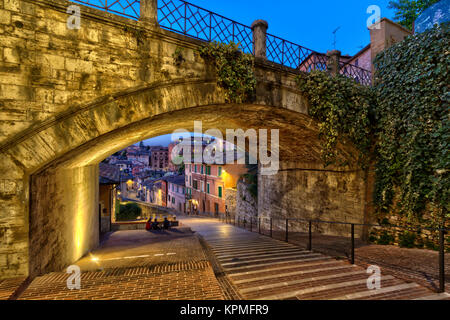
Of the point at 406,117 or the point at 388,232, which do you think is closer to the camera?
the point at 406,117

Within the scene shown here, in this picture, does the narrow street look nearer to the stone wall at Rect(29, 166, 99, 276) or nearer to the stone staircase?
the stone staircase

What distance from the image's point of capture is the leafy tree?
33.4ft

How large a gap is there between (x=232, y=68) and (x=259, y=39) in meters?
1.36

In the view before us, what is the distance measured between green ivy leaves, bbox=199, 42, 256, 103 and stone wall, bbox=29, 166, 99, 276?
3945 mm

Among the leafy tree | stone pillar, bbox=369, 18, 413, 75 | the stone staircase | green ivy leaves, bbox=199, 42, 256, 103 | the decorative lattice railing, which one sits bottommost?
the stone staircase

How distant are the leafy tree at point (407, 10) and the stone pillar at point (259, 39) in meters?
10.2

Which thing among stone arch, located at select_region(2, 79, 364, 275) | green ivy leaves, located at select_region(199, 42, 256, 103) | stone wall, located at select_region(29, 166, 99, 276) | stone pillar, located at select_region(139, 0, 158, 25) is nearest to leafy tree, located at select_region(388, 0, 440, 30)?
stone arch, located at select_region(2, 79, 364, 275)

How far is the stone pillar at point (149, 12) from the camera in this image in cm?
403

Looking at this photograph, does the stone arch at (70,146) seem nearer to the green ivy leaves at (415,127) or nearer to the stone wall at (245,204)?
the green ivy leaves at (415,127)

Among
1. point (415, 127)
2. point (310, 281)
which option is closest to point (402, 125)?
point (415, 127)

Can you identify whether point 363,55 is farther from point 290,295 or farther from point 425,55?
point 290,295

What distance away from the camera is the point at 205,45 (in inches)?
178
